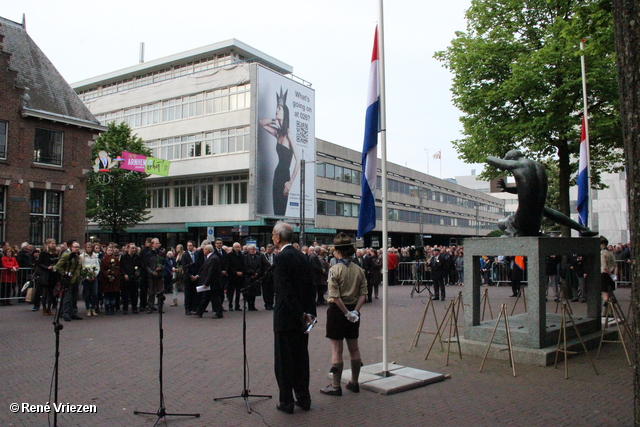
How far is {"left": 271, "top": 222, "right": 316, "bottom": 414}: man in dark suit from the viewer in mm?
5613

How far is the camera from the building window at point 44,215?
2486 centimetres

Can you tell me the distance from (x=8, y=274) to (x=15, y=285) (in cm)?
69

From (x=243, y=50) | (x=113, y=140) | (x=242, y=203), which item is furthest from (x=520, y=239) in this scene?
(x=243, y=50)

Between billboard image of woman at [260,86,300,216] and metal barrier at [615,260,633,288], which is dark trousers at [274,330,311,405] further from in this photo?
billboard image of woman at [260,86,300,216]

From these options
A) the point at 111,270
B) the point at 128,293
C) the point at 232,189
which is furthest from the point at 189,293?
the point at 232,189

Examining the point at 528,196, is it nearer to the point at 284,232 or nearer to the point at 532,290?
the point at 532,290

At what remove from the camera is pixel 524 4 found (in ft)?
69.5

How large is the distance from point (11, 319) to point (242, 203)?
98.5 feet

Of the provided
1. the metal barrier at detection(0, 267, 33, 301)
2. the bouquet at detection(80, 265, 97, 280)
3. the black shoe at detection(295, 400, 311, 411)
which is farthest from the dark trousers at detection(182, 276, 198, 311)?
the black shoe at detection(295, 400, 311, 411)

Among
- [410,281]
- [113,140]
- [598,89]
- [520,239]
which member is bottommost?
[410,281]

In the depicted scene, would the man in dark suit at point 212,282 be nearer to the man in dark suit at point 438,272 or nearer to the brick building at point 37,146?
the man in dark suit at point 438,272

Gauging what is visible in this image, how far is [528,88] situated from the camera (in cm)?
1967

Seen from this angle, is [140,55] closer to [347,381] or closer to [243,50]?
[243,50]

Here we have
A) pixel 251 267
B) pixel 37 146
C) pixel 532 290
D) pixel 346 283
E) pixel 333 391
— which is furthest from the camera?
pixel 37 146
